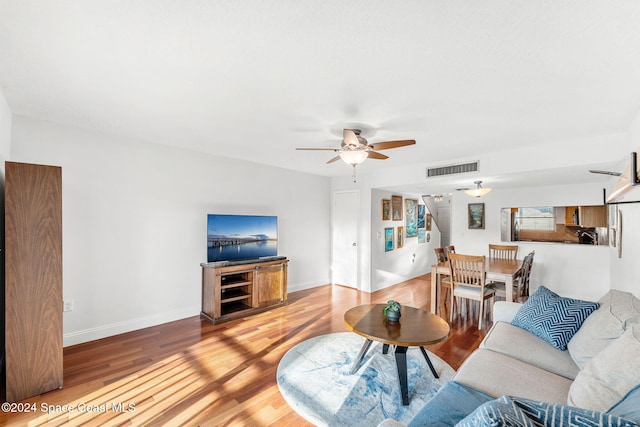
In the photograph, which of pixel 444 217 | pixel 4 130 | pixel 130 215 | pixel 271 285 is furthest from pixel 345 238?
pixel 4 130

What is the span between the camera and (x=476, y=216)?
5.98 meters

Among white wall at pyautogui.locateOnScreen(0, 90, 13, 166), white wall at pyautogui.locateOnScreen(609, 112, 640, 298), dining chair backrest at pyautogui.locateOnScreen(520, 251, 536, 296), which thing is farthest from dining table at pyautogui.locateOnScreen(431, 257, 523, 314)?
white wall at pyautogui.locateOnScreen(0, 90, 13, 166)

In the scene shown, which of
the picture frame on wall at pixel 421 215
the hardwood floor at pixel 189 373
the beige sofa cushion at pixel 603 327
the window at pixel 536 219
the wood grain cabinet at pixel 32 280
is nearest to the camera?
the beige sofa cushion at pixel 603 327

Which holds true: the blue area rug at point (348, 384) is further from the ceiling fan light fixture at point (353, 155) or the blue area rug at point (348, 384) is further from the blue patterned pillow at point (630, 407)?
the ceiling fan light fixture at point (353, 155)

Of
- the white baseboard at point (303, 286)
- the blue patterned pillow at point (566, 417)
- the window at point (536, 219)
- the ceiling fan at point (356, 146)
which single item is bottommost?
the white baseboard at point (303, 286)

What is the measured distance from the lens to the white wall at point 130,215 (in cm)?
298

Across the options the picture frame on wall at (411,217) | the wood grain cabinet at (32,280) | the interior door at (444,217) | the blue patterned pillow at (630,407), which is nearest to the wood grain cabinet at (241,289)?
the wood grain cabinet at (32,280)

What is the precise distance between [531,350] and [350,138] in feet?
6.76

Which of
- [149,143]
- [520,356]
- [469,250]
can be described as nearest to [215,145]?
[149,143]

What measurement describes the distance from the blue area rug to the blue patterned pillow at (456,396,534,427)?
1.28 meters

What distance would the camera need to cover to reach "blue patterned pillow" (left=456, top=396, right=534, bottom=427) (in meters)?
0.77

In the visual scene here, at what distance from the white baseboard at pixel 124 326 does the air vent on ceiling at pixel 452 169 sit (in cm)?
393

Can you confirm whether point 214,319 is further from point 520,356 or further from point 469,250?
point 469,250

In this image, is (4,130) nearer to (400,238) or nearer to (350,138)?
(350,138)
